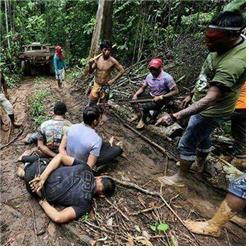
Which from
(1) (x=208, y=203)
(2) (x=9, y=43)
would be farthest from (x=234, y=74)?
(2) (x=9, y=43)

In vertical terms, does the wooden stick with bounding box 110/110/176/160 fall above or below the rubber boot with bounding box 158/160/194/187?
below

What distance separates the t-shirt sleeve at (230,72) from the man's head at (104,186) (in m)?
1.89

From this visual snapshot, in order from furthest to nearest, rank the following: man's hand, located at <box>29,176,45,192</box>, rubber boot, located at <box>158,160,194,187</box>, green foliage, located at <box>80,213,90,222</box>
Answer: rubber boot, located at <box>158,160,194,187</box>
man's hand, located at <box>29,176,45,192</box>
green foliage, located at <box>80,213,90,222</box>

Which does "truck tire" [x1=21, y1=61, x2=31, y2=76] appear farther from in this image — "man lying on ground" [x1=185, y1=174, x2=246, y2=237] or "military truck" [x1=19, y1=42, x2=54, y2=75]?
"man lying on ground" [x1=185, y1=174, x2=246, y2=237]

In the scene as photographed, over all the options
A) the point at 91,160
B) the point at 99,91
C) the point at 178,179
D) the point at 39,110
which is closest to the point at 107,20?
the point at 99,91

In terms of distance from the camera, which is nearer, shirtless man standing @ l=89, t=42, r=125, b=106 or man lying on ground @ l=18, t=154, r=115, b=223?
man lying on ground @ l=18, t=154, r=115, b=223

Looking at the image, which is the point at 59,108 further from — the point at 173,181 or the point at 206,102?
the point at 206,102

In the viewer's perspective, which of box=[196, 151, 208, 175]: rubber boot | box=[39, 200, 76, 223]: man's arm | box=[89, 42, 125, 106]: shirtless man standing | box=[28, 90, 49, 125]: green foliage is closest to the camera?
box=[39, 200, 76, 223]: man's arm

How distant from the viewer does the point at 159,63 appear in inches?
240

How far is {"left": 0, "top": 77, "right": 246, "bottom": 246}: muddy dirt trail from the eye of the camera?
3656 mm

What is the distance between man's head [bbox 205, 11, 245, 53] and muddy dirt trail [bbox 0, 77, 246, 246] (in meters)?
2.03

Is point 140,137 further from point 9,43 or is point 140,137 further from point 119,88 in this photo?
point 9,43

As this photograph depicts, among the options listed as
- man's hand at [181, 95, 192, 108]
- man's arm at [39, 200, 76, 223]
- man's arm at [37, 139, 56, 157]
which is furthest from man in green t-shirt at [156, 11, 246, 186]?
man's arm at [37, 139, 56, 157]

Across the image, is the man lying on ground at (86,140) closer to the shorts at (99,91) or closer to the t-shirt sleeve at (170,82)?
the t-shirt sleeve at (170,82)
